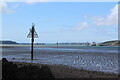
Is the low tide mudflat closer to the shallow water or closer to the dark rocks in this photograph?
the shallow water

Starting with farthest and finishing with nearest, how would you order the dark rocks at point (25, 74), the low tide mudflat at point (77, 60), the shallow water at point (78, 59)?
the shallow water at point (78, 59), the low tide mudflat at point (77, 60), the dark rocks at point (25, 74)

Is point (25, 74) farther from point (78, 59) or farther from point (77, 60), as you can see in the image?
point (78, 59)

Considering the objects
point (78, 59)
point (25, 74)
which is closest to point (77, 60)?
point (78, 59)

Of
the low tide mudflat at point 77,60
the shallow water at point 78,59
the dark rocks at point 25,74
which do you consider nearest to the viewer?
the dark rocks at point 25,74

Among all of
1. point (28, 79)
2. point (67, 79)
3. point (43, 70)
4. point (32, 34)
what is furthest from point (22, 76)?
point (32, 34)

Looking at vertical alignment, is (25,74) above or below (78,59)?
above

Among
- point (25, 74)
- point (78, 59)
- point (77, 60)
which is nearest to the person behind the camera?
point (25, 74)

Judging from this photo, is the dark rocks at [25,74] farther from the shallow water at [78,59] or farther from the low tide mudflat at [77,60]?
the shallow water at [78,59]

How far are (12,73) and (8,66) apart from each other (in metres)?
1.17

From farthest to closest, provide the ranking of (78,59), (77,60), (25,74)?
(78,59)
(77,60)
(25,74)

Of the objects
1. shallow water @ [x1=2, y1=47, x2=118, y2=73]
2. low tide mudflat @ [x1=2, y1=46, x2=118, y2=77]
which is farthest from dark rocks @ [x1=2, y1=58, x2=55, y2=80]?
shallow water @ [x1=2, y1=47, x2=118, y2=73]

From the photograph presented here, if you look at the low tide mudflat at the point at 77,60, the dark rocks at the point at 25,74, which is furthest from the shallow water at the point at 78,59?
the dark rocks at the point at 25,74

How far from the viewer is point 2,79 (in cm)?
969

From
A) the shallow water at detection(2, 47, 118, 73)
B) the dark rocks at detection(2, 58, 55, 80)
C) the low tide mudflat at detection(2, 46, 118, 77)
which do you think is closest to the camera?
the dark rocks at detection(2, 58, 55, 80)
